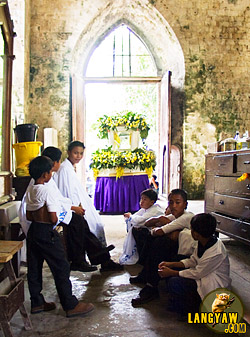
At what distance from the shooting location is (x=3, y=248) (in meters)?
2.22

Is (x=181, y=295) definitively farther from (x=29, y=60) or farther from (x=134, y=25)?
(x=134, y=25)

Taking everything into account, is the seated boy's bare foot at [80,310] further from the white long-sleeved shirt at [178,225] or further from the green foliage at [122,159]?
the green foliage at [122,159]

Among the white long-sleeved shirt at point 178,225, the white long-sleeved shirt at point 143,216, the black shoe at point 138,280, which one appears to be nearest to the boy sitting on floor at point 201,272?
the white long-sleeved shirt at point 178,225

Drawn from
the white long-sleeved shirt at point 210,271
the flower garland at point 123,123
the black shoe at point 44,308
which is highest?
the flower garland at point 123,123

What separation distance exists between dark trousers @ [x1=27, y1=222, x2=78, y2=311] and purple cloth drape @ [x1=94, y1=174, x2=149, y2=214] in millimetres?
4763

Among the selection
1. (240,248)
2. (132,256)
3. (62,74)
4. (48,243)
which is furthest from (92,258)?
(62,74)

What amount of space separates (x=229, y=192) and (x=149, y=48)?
285 inches

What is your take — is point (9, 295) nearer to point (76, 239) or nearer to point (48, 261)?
point (48, 261)

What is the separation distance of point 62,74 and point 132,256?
6461mm

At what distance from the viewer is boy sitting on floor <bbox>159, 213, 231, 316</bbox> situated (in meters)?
2.47

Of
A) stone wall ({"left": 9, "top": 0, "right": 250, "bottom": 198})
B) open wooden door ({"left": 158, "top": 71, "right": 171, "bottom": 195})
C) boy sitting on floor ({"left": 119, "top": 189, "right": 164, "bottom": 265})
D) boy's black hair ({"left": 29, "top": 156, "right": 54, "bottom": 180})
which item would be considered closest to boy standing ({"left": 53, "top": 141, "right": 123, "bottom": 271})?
boy sitting on floor ({"left": 119, "top": 189, "right": 164, "bottom": 265})

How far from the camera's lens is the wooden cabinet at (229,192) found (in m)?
3.92

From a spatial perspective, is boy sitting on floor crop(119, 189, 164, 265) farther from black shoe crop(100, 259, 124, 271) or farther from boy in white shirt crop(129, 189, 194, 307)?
boy in white shirt crop(129, 189, 194, 307)

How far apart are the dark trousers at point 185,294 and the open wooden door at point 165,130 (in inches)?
243
